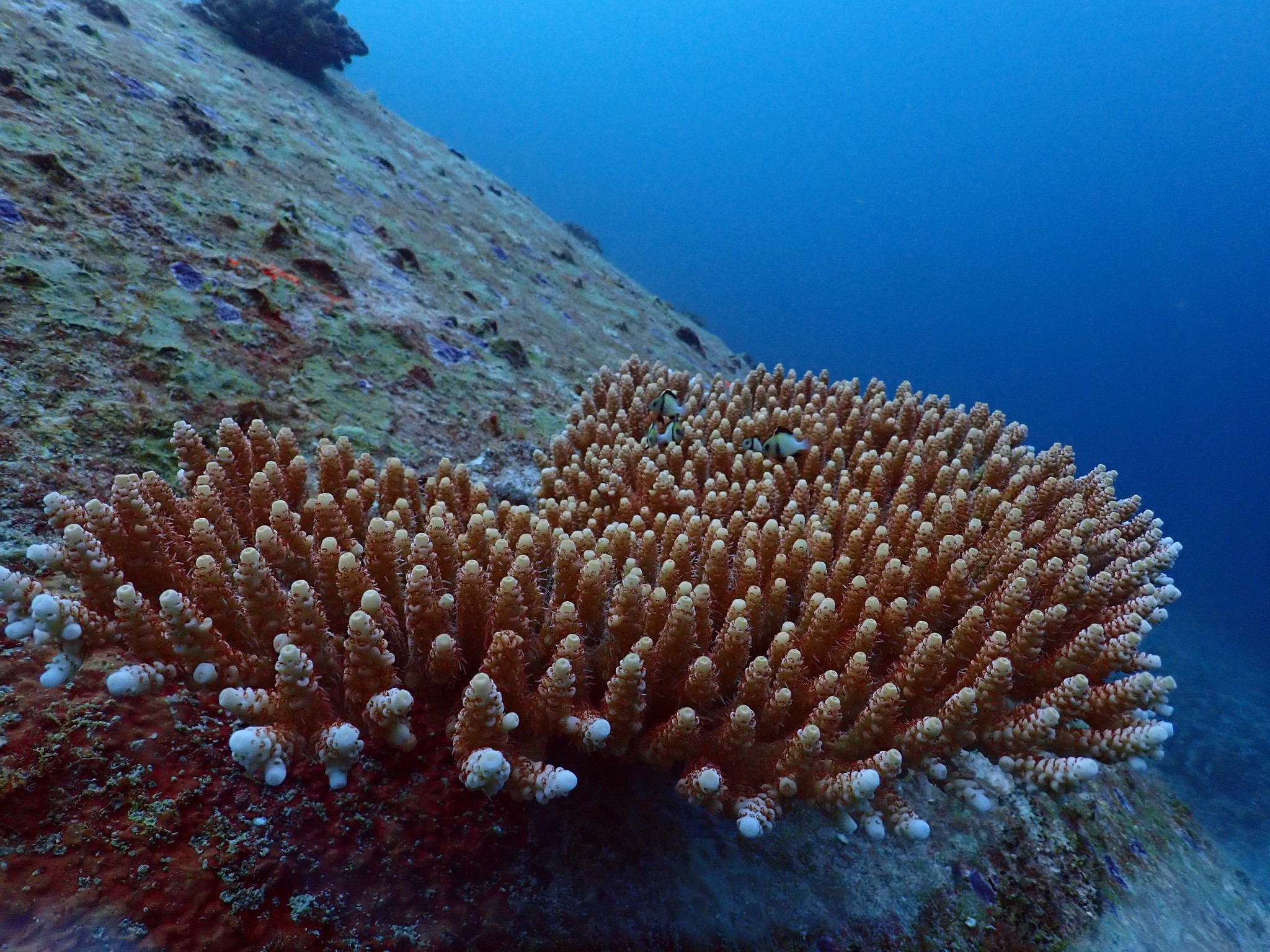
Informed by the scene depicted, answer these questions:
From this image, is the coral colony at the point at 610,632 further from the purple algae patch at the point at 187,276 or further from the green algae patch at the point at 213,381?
the purple algae patch at the point at 187,276

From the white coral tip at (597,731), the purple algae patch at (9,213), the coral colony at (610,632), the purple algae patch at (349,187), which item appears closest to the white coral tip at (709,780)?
the coral colony at (610,632)

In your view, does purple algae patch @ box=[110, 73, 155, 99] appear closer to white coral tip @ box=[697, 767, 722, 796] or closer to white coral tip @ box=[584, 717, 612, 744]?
white coral tip @ box=[584, 717, 612, 744]

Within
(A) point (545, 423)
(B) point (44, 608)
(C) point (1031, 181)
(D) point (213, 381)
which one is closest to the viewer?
(B) point (44, 608)

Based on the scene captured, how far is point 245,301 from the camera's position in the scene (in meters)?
3.74

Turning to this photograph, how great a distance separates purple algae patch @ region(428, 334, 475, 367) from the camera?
463 cm

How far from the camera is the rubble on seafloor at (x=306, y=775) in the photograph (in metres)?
1.41

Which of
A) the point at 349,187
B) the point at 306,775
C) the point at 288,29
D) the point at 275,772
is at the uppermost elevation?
the point at 288,29

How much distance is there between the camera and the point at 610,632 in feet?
6.44

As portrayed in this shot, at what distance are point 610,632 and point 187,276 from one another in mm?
3686

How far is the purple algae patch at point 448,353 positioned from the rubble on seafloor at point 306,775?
0.14 ft

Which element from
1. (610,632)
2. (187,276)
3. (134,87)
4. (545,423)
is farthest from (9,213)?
(610,632)

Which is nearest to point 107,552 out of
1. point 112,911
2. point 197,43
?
point 112,911

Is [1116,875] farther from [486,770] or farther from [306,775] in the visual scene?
[306,775]

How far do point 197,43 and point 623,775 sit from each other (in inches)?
418
